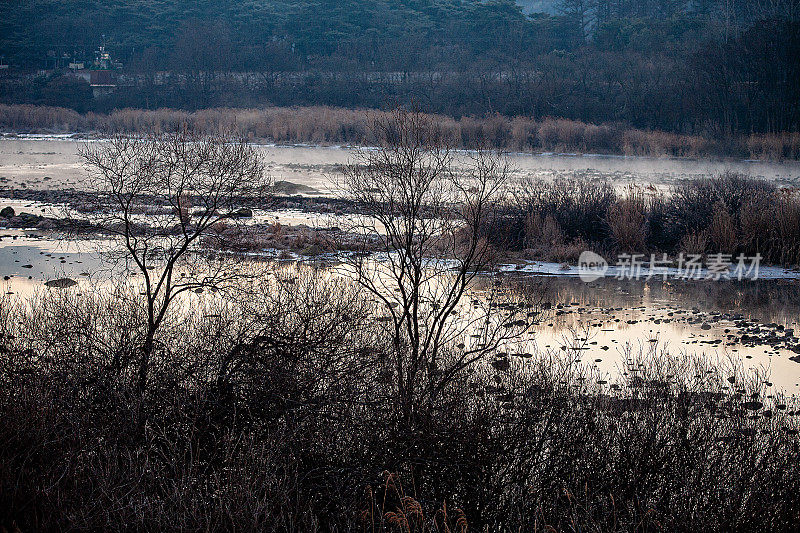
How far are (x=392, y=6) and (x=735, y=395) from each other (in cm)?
9340

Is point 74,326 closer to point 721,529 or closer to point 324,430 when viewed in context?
point 324,430

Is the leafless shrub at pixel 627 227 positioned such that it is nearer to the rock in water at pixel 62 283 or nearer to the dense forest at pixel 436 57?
the rock in water at pixel 62 283

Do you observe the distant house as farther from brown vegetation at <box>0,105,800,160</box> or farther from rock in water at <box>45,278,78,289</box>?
rock in water at <box>45,278,78,289</box>

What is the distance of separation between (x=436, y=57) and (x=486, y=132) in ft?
105

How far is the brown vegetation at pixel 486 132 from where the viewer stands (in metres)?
47.3

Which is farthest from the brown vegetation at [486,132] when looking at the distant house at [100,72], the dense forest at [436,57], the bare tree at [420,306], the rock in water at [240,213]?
the bare tree at [420,306]

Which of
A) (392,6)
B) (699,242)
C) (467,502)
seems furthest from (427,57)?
(467,502)

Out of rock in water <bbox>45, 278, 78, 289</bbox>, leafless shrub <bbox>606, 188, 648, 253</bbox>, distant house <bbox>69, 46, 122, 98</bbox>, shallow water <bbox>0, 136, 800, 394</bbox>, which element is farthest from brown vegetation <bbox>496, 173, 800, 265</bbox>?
distant house <bbox>69, 46, 122, 98</bbox>

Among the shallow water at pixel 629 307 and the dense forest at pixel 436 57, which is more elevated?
the dense forest at pixel 436 57

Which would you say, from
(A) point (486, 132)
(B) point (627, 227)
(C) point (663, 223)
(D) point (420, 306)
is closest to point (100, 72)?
(A) point (486, 132)

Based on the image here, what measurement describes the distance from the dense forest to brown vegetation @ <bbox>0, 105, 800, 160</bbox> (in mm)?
3938

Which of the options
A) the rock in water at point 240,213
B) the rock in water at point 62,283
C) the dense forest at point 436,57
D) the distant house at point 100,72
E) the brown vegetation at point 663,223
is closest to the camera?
the rock in water at point 240,213

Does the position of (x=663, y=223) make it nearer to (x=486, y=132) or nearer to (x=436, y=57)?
(x=486, y=132)

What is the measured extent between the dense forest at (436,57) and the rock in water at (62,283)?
115 ft
